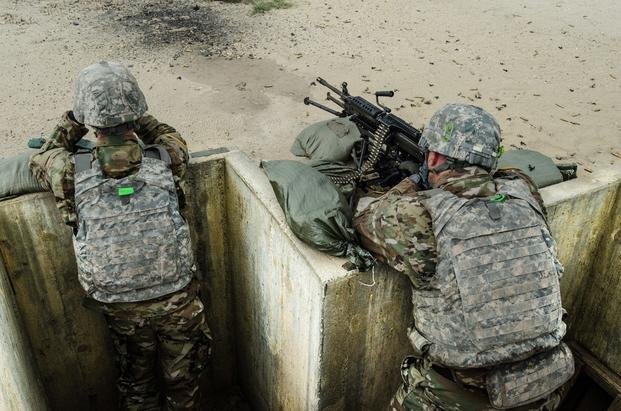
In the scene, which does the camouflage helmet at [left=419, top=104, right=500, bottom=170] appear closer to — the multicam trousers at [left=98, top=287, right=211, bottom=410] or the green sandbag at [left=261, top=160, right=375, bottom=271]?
the green sandbag at [left=261, top=160, right=375, bottom=271]

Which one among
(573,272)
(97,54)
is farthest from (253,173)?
(97,54)

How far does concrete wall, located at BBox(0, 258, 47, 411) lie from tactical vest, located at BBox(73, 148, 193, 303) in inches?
16.9

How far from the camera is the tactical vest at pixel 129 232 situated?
9.66 ft

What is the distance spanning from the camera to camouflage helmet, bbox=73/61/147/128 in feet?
9.89

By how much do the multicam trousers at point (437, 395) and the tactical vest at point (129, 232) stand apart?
1321 mm

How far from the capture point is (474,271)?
2.50 meters

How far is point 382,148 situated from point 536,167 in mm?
998

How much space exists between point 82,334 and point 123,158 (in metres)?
1.53

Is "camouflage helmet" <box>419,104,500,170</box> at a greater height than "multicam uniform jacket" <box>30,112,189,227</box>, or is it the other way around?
"camouflage helmet" <box>419,104,500,170</box>

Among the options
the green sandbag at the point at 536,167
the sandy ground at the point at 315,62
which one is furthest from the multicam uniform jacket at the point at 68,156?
the green sandbag at the point at 536,167

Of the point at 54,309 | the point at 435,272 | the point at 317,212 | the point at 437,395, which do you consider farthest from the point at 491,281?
the point at 54,309

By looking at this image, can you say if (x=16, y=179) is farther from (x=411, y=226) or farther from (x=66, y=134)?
(x=411, y=226)

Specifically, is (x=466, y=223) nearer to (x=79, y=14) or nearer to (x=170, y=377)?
(x=170, y=377)

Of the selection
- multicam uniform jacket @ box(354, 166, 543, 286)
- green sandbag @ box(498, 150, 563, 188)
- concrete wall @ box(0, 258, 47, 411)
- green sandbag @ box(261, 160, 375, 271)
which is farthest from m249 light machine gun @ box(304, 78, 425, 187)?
concrete wall @ box(0, 258, 47, 411)
